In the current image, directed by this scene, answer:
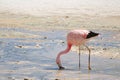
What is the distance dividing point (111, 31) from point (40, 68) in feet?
36.3

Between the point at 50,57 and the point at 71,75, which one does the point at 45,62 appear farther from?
the point at 71,75

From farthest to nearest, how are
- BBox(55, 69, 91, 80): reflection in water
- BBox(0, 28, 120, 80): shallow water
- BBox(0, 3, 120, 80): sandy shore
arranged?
BBox(0, 3, 120, 80): sandy shore < BBox(0, 28, 120, 80): shallow water < BBox(55, 69, 91, 80): reflection in water

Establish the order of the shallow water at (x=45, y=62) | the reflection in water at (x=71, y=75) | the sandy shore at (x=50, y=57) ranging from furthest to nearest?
1. the sandy shore at (x=50, y=57)
2. the shallow water at (x=45, y=62)
3. the reflection in water at (x=71, y=75)

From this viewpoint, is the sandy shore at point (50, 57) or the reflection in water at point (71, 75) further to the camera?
the sandy shore at point (50, 57)

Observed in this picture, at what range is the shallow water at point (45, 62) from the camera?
32.7 ft

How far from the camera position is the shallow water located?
9.98 meters

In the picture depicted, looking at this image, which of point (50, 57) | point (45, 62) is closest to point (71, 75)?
point (45, 62)

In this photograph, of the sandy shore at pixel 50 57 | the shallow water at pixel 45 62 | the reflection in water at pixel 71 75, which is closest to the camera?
the reflection in water at pixel 71 75

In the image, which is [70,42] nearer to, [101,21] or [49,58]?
[49,58]

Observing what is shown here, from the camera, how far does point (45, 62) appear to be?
39.0 ft

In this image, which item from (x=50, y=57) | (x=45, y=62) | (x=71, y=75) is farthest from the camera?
(x=50, y=57)

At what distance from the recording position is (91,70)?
10820mm

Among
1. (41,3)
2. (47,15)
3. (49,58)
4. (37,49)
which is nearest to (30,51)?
(37,49)

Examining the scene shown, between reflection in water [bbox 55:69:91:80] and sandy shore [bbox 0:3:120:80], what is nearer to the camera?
reflection in water [bbox 55:69:91:80]
